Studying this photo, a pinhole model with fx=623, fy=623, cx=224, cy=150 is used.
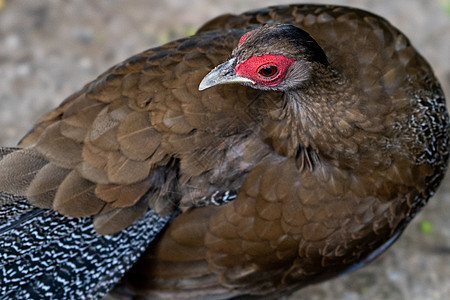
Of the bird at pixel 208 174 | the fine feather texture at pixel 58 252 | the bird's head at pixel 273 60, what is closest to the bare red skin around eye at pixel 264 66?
the bird's head at pixel 273 60

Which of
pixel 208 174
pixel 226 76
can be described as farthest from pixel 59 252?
pixel 226 76

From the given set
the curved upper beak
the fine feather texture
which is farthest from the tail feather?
the curved upper beak

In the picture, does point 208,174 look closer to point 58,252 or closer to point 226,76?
point 226,76

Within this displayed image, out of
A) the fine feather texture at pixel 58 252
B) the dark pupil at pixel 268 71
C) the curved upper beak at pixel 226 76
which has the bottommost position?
the fine feather texture at pixel 58 252

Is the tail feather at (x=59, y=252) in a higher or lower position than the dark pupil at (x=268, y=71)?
lower

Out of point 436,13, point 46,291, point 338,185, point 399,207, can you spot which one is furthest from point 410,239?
point 46,291

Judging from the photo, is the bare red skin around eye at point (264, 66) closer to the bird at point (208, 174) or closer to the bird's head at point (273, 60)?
the bird's head at point (273, 60)

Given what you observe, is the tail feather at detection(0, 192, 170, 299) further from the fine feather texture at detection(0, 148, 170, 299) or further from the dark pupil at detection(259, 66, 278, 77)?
the dark pupil at detection(259, 66, 278, 77)

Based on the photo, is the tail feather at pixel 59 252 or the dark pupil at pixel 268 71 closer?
the dark pupil at pixel 268 71

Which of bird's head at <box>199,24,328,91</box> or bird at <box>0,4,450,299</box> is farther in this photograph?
bird at <box>0,4,450,299</box>
